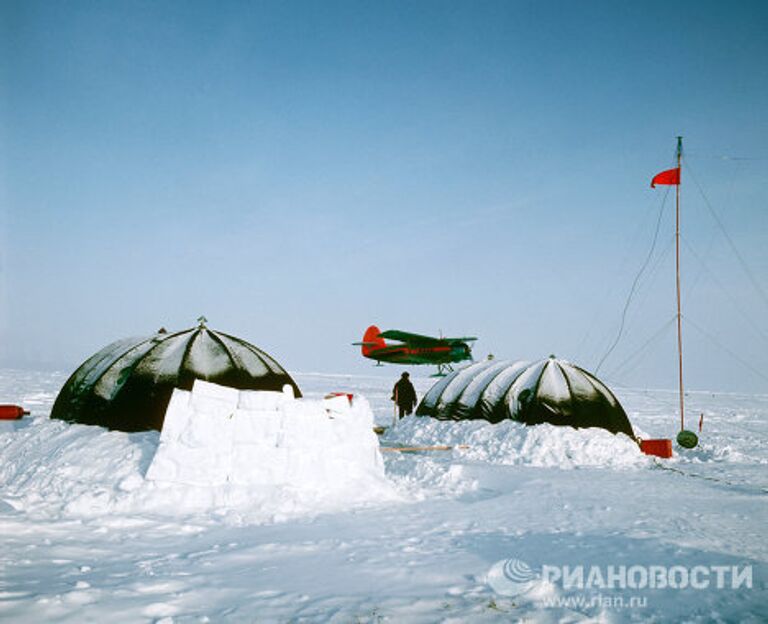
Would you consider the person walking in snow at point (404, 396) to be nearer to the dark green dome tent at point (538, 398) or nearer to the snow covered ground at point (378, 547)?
the dark green dome tent at point (538, 398)

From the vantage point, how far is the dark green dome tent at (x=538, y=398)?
1479 cm

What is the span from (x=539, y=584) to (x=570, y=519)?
117 inches

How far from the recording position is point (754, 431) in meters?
26.7

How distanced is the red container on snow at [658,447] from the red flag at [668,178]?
9.68 m

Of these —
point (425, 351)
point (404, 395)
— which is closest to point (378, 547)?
point (404, 395)

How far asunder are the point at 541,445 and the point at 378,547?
342 inches

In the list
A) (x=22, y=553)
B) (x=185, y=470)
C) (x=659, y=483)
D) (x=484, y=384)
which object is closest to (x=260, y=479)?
(x=185, y=470)

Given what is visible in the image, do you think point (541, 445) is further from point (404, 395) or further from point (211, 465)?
point (211, 465)

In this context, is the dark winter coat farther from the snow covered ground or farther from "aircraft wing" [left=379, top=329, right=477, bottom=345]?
"aircraft wing" [left=379, top=329, right=477, bottom=345]

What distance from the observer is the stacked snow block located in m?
7.73

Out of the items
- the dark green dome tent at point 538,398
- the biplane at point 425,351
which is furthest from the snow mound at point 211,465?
the biplane at point 425,351

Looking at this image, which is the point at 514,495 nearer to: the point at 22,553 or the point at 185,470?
the point at 185,470

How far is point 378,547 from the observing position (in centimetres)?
579

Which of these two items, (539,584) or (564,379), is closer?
(539,584)
